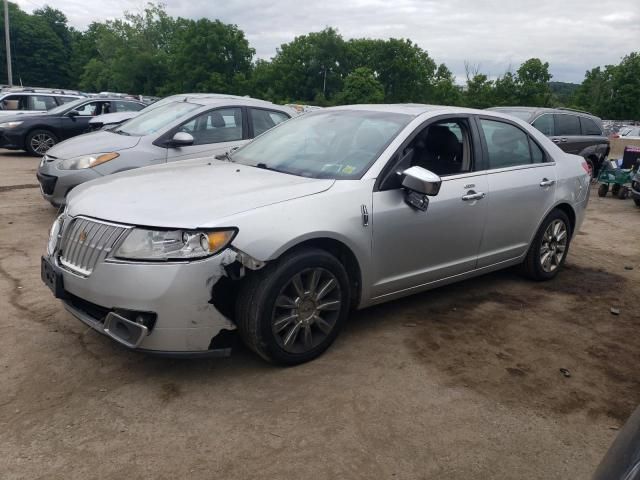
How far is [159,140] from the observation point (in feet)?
22.0

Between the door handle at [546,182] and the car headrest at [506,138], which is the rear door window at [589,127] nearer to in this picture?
the door handle at [546,182]

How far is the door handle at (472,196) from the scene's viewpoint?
4211mm

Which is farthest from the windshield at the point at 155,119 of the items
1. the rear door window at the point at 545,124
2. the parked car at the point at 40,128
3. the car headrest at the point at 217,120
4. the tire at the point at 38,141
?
the rear door window at the point at 545,124

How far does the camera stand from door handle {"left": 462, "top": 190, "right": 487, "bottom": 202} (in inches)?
166

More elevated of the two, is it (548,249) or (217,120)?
(217,120)

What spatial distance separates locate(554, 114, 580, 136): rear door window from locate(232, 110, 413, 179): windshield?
896cm

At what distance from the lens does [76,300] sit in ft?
10.7

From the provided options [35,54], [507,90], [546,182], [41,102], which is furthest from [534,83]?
[35,54]

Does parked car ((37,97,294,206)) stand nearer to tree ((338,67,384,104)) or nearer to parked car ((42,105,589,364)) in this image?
parked car ((42,105,589,364))

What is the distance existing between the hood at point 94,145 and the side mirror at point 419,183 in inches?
162

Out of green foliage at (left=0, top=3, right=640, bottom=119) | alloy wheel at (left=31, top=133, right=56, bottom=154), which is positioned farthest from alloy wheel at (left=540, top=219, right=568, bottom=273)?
green foliage at (left=0, top=3, right=640, bottom=119)

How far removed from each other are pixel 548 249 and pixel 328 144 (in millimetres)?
2543

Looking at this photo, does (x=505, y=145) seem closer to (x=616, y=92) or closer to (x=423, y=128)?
(x=423, y=128)

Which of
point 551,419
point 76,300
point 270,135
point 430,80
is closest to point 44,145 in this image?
point 270,135
